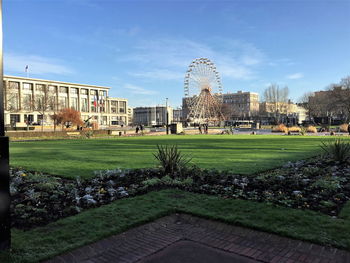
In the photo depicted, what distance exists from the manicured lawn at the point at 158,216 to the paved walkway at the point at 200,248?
0.19 meters

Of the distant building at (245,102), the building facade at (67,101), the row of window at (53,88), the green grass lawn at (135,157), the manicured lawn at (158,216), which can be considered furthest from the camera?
the distant building at (245,102)

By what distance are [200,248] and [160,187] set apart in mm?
3458

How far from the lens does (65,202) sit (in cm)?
571

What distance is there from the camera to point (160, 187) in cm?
714

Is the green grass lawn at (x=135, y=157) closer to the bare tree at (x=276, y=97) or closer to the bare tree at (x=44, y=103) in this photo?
the bare tree at (x=44, y=103)

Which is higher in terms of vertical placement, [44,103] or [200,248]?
[44,103]

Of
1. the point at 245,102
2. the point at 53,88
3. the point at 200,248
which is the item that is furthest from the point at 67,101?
the point at 200,248

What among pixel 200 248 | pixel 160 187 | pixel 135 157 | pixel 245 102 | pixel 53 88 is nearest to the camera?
pixel 200 248

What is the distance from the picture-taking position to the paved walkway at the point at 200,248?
11.4ft

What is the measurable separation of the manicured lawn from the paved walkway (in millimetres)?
189

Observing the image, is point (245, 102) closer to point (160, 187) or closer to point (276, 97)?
point (276, 97)

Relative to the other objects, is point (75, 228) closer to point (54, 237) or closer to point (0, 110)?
point (54, 237)

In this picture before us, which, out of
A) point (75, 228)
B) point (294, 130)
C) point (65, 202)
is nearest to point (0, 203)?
point (75, 228)

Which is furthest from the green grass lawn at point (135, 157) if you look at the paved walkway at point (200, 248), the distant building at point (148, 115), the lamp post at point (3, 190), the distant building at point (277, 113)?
the distant building at point (148, 115)
